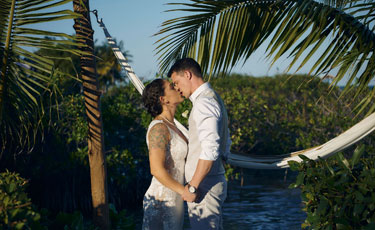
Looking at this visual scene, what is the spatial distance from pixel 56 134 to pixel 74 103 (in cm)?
64

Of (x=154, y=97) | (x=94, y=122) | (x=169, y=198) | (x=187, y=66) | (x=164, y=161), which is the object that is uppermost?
(x=187, y=66)

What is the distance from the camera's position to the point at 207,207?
3.06 m

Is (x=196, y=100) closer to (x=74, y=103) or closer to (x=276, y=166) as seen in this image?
(x=276, y=166)

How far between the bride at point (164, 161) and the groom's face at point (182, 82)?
0.22 meters

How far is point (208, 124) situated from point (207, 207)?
544mm

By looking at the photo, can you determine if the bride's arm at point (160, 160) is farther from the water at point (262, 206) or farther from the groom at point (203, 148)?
the water at point (262, 206)

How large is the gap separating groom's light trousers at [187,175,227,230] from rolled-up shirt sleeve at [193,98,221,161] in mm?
260

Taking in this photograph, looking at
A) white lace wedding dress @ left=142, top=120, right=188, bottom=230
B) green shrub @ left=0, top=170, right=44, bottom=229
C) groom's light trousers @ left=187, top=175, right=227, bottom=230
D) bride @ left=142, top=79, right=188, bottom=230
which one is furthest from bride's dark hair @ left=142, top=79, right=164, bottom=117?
green shrub @ left=0, top=170, right=44, bottom=229

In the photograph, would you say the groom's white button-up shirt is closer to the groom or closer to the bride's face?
the groom

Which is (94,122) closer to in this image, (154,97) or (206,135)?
(154,97)

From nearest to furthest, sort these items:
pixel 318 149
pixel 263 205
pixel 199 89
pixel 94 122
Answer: pixel 199 89 < pixel 94 122 < pixel 318 149 < pixel 263 205

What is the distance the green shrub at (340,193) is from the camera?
234 centimetres

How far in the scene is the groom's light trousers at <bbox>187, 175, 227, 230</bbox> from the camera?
306 cm

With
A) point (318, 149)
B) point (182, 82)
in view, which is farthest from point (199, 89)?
point (318, 149)
